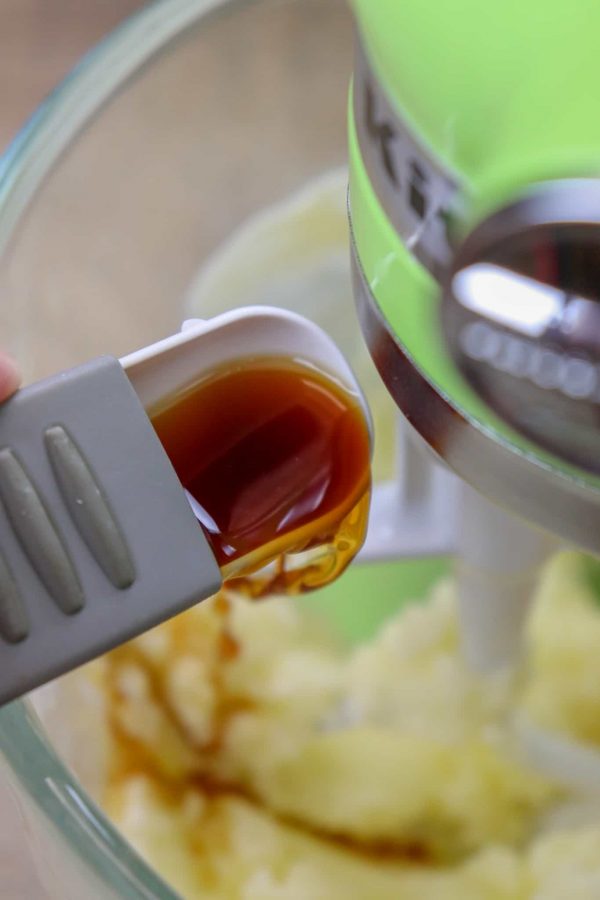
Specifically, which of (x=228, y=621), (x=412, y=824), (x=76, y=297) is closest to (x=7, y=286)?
(x=76, y=297)

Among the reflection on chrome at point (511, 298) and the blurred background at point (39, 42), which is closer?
the reflection on chrome at point (511, 298)

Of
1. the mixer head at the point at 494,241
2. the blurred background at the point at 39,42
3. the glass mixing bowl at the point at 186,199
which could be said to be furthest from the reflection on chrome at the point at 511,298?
the blurred background at the point at 39,42

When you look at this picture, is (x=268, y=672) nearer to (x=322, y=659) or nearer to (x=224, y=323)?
(x=322, y=659)

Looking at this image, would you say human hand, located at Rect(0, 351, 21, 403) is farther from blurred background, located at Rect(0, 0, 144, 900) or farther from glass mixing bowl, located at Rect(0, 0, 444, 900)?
blurred background, located at Rect(0, 0, 144, 900)

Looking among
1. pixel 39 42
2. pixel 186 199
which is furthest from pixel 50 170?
pixel 39 42

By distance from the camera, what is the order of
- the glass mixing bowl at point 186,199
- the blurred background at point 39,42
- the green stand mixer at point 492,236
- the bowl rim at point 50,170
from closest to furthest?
the green stand mixer at point 492,236 < the bowl rim at point 50,170 < the glass mixing bowl at point 186,199 < the blurred background at point 39,42

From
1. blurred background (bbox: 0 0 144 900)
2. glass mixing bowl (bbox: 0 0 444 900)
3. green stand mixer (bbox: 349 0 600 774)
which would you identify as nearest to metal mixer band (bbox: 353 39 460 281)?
green stand mixer (bbox: 349 0 600 774)

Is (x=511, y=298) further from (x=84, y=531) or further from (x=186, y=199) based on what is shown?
(x=186, y=199)

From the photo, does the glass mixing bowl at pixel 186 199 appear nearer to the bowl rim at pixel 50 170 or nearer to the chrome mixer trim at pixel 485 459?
the bowl rim at pixel 50 170
